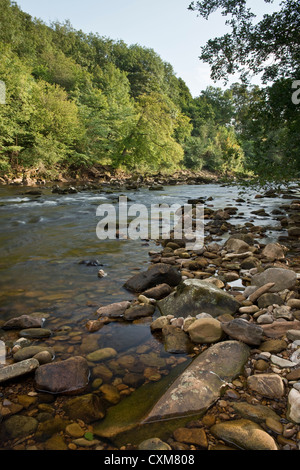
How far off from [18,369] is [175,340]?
4.51ft

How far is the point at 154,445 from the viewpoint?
155 cm

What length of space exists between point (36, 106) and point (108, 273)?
22828 mm

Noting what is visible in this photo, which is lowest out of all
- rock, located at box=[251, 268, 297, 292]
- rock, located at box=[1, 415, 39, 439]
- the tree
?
rock, located at box=[1, 415, 39, 439]

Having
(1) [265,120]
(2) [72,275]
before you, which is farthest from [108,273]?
(1) [265,120]

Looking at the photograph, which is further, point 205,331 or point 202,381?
point 205,331

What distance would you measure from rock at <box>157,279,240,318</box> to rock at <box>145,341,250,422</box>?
65 centimetres

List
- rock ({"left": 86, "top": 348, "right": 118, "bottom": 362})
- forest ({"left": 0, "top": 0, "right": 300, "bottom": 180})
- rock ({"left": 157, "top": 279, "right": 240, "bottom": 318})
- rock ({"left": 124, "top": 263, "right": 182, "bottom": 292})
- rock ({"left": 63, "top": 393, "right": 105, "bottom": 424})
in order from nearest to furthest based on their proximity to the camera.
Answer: rock ({"left": 63, "top": 393, "right": 105, "bottom": 424}) → rock ({"left": 86, "top": 348, "right": 118, "bottom": 362}) → rock ({"left": 157, "top": 279, "right": 240, "bottom": 318}) → rock ({"left": 124, "top": 263, "right": 182, "bottom": 292}) → forest ({"left": 0, "top": 0, "right": 300, "bottom": 180})

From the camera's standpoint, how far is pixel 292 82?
716cm

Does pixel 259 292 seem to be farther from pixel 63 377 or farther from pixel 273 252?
Result: pixel 63 377

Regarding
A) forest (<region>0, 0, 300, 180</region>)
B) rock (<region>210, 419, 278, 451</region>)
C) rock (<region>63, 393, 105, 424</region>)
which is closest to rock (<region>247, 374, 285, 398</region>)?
rock (<region>210, 419, 278, 451</region>)

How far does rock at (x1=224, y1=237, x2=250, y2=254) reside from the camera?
5.45 meters

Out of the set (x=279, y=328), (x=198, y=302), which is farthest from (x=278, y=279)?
(x=198, y=302)

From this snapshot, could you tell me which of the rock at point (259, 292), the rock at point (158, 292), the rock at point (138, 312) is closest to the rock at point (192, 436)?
the rock at point (138, 312)

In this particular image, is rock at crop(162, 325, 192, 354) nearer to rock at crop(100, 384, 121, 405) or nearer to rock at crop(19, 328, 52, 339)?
rock at crop(100, 384, 121, 405)
